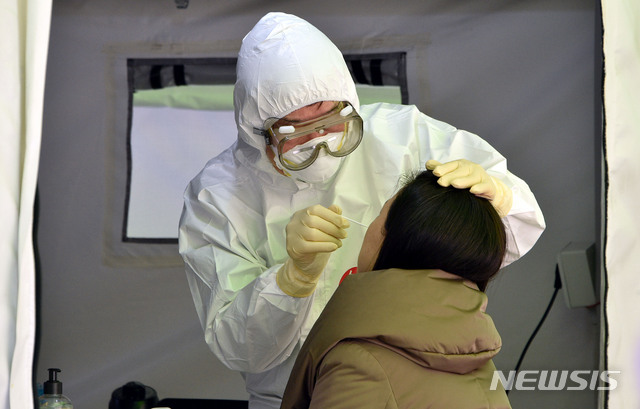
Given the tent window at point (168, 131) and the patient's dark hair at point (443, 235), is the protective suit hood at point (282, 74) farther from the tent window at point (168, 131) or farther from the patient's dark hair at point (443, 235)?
the tent window at point (168, 131)

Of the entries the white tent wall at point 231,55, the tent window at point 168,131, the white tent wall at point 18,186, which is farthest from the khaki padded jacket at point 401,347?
the tent window at point 168,131

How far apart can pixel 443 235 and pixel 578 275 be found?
5.05 feet

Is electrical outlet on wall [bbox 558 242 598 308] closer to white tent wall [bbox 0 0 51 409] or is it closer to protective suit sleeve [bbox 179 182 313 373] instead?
protective suit sleeve [bbox 179 182 313 373]

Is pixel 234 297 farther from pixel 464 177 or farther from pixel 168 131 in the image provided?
pixel 168 131

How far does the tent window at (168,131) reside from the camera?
2.99 metres

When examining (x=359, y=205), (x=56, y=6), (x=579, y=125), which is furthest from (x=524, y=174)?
(x=56, y=6)

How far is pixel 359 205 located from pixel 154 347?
1.43m

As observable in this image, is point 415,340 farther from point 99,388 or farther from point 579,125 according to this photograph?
point 99,388

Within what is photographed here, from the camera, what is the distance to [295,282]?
1733 millimetres

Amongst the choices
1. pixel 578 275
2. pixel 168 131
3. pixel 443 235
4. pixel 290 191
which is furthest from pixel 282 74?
pixel 578 275

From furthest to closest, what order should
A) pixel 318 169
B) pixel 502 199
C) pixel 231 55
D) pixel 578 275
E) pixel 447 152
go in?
pixel 231 55
pixel 578 275
pixel 447 152
pixel 318 169
pixel 502 199

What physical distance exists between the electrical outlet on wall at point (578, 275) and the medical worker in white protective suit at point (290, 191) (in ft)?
2.97

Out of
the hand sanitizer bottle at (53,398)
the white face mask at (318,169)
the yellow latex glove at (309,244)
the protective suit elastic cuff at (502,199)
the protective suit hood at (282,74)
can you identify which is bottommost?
the hand sanitizer bottle at (53,398)

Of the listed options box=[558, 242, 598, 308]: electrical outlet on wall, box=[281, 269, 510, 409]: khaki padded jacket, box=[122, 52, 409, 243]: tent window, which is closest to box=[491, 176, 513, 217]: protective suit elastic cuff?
box=[281, 269, 510, 409]: khaki padded jacket
